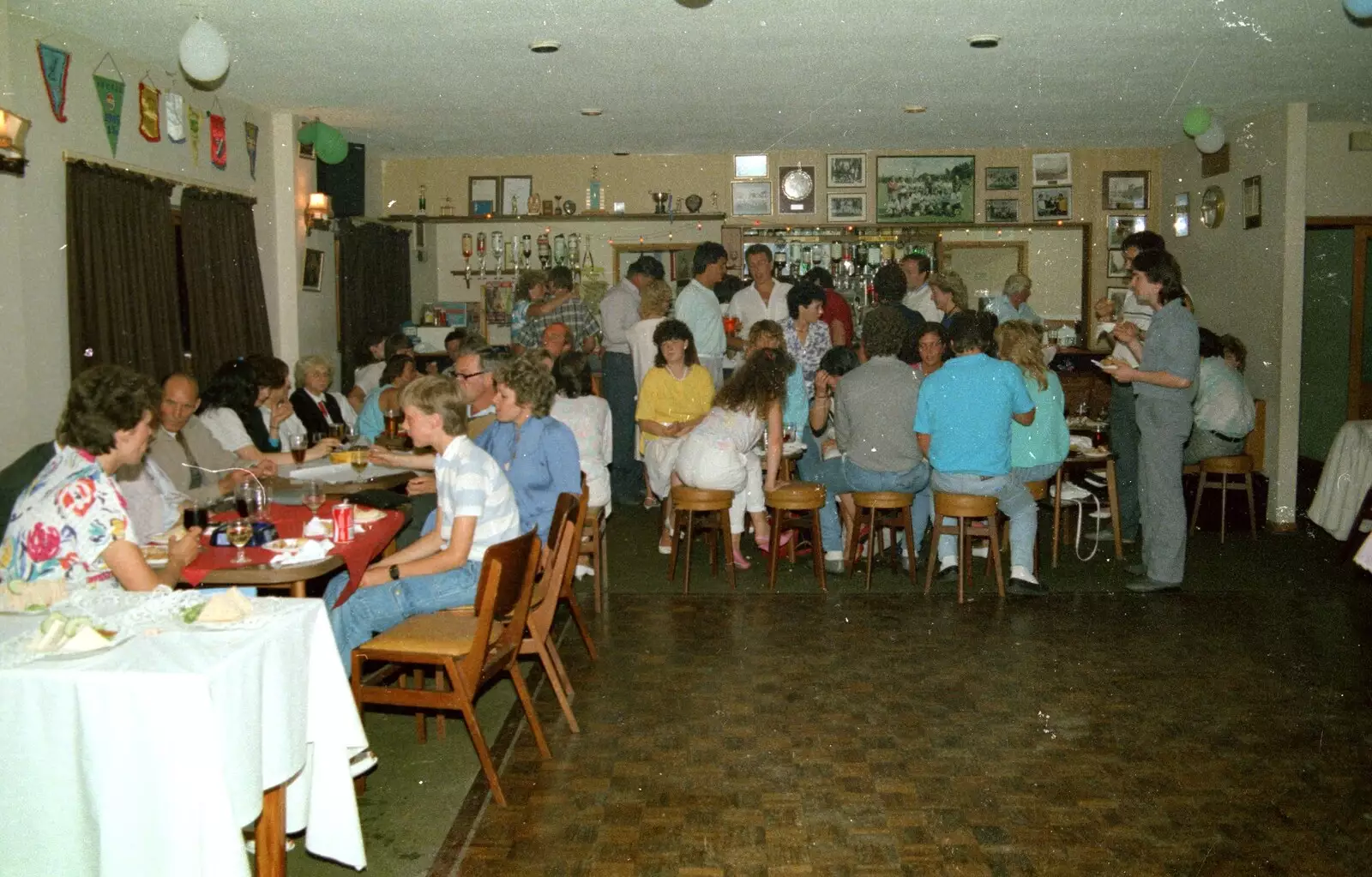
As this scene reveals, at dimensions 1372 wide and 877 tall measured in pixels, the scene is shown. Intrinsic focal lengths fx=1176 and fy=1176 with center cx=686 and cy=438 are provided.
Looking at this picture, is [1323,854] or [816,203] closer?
[1323,854]

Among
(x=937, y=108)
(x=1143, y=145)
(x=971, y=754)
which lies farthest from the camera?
(x=1143, y=145)

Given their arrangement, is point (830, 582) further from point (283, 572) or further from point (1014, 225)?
point (1014, 225)

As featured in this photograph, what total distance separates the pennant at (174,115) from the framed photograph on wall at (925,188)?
5.93 m

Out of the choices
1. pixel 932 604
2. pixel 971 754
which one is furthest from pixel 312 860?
pixel 932 604

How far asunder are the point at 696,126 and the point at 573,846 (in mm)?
6653

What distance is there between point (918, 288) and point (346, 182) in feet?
14.9

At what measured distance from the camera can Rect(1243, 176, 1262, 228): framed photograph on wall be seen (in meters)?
8.23

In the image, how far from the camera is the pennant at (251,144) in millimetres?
7863

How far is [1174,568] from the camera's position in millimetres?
6113

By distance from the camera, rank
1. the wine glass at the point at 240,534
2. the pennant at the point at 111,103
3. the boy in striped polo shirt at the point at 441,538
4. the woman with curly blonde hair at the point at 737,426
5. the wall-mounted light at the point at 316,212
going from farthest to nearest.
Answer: the wall-mounted light at the point at 316,212 < the pennant at the point at 111,103 < the woman with curly blonde hair at the point at 737,426 < the boy in striped polo shirt at the point at 441,538 < the wine glass at the point at 240,534

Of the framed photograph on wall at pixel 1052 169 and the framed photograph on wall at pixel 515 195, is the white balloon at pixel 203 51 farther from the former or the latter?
the framed photograph on wall at pixel 1052 169

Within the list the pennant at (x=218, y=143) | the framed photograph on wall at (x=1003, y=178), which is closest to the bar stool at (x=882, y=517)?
the pennant at (x=218, y=143)

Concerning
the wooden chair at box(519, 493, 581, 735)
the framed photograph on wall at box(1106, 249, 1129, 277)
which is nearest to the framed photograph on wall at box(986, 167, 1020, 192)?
the framed photograph on wall at box(1106, 249, 1129, 277)

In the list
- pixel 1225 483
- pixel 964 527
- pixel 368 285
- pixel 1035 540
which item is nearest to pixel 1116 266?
pixel 1225 483
